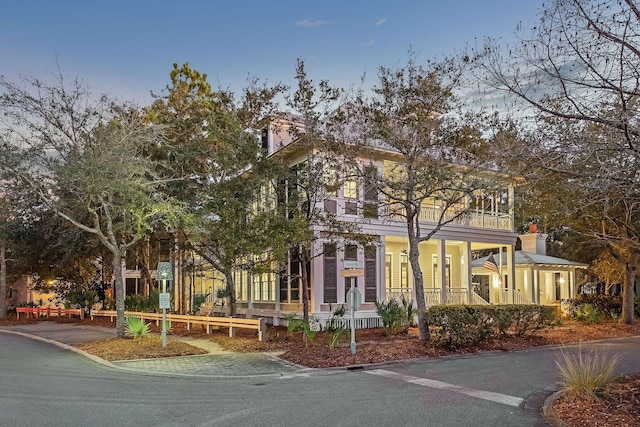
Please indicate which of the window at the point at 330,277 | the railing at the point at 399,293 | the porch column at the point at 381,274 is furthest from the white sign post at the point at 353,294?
the railing at the point at 399,293

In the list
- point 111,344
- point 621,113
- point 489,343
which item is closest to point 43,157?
point 111,344

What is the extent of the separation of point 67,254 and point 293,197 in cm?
1461

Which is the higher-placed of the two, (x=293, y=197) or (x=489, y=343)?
(x=293, y=197)

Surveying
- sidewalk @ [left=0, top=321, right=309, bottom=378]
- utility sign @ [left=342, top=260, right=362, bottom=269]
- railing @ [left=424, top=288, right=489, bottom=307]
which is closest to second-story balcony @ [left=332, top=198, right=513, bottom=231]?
railing @ [left=424, top=288, right=489, bottom=307]

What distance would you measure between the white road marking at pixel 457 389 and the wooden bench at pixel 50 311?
2359 centimetres

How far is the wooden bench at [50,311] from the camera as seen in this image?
30644mm

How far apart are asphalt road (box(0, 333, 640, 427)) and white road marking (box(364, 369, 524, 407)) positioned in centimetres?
2

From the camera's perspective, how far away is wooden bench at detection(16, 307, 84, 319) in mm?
30644

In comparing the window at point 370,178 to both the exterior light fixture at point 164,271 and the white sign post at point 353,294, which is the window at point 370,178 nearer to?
the white sign post at point 353,294

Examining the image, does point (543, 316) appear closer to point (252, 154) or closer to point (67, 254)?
point (252, 154)

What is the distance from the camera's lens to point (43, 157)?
1644 centimetres

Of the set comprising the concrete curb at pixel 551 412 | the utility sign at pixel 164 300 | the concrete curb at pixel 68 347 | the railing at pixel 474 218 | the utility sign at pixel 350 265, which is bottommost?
the concrete curb at pixel 68 347

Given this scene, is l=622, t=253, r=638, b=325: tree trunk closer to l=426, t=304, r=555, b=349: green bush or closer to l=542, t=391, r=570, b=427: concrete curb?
l=426, t=304, r=555, b=349: green bush

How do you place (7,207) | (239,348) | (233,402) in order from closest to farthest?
(233,402), (239,348), (7,207)
